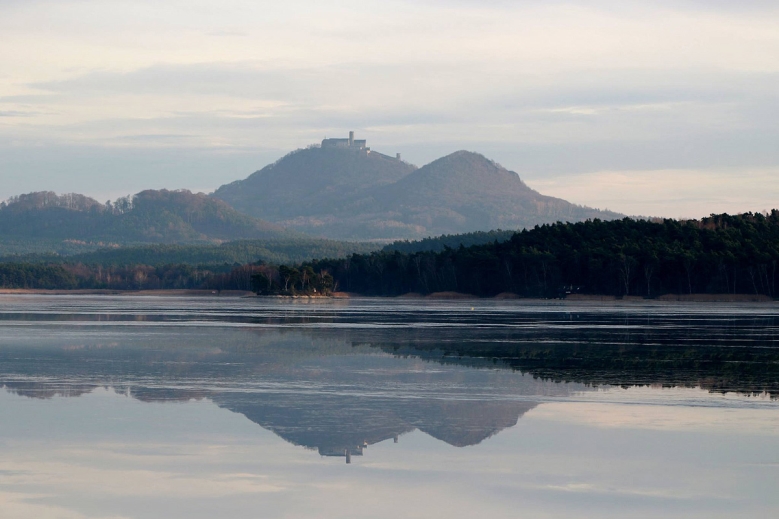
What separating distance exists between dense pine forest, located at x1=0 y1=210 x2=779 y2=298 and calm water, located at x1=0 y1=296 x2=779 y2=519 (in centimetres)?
8535

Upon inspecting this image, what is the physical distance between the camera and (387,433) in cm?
1609

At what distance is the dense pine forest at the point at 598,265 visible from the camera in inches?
4444

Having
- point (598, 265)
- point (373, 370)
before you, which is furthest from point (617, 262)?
point (373, 370)

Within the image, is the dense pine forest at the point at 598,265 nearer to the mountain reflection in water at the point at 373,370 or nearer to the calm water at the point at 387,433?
the mountain reflection in water at the point at 373,370

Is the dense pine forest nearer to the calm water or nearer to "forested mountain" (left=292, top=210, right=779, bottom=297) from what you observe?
"forested mountain" (left=292, top=210, right=779, bottom=297)

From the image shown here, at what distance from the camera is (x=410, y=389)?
70.8 feet

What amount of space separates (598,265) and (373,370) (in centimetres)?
9642

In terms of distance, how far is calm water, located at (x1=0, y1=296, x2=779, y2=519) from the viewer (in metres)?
11.8

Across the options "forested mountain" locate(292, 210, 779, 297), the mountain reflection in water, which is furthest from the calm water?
"forested mountain" locate(292, 210, 779, 297)

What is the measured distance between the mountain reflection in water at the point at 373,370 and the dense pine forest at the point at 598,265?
7185cm

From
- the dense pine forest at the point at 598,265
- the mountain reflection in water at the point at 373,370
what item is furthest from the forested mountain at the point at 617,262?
the mountain reflection in water at the point at 373,370

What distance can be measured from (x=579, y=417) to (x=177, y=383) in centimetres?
899

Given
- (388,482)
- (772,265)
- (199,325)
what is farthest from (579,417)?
(772,265)

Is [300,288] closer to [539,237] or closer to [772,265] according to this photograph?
[539,237]
